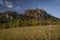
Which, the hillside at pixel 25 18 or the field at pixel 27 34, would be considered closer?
the field at pixel 27 34

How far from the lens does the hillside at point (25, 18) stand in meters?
2.69

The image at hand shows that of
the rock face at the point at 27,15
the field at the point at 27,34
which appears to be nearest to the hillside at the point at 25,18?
the rock face at the point at 27,15

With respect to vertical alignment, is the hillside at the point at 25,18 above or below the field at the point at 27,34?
above

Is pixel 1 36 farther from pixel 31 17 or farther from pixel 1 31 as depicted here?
pixel 31 17

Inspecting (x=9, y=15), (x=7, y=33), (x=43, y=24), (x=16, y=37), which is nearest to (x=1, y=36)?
(x=7, y=33)

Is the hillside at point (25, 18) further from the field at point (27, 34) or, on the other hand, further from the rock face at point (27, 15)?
the field at point (27, 34)

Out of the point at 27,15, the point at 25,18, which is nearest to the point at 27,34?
the point at 25,18

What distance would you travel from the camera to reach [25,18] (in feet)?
9.68

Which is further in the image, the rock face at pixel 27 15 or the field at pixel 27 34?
the rock face at pixel 27 15

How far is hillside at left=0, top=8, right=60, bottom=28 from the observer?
269cm

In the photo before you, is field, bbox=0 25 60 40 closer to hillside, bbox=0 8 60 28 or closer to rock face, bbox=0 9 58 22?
hillside, bbox=0 8 60 28

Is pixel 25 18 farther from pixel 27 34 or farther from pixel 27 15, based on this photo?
pixel 27 34

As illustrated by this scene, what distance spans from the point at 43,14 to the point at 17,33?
958 millimetres

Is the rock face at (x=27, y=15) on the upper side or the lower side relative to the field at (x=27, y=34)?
upper
